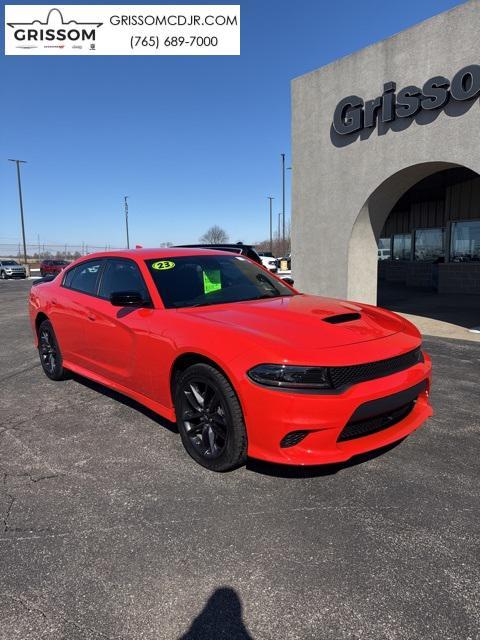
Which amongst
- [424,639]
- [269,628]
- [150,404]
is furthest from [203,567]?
[150,404]

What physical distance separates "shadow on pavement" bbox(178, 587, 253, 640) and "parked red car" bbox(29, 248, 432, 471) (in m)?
0.86

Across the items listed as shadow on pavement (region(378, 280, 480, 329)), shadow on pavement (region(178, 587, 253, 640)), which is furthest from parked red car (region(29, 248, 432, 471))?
shadow on pavement (region(378, 280, 480, 329))

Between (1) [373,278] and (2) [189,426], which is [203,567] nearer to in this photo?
(2) [189,426]

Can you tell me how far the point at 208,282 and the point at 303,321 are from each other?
3.86 ft

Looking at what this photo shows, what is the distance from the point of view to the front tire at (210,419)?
292 centimetres

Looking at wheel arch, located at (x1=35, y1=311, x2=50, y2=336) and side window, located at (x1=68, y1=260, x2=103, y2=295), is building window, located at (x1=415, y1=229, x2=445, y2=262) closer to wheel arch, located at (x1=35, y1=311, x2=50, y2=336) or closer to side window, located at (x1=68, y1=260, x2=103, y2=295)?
side window, located at (x1=68, y1=260, x2=103, y2=295)

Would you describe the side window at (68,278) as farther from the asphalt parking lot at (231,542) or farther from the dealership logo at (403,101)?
the dealership logo at (403,101)

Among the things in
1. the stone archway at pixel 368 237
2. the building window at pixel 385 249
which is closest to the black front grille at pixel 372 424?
the stone archway at pixel 368 237

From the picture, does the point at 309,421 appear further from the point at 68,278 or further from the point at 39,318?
the point at 39,318

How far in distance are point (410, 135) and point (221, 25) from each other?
5.16 m

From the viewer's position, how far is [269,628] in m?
1.89

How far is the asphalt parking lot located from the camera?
6.34 ft

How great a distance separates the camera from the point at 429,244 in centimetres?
1700

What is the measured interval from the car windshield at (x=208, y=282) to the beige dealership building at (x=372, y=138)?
215 inches
